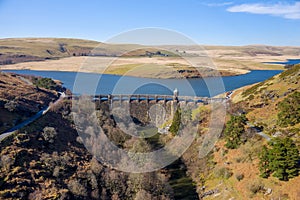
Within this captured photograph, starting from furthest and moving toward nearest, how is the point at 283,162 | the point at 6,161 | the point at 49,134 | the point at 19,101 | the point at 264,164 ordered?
the point at 19,101, the point at 49,134, the point at 6,161, the point at 264,164, the point at 283,162

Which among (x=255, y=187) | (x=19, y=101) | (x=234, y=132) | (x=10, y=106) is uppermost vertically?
(x=10, y=106)

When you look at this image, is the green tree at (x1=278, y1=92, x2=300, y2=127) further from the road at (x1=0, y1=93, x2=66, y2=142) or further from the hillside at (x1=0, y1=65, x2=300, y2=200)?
the road at (x1=0, y1=93, x2=66, y2=142)

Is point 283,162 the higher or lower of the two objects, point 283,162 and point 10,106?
the lower

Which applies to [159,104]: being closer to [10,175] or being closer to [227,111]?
[227,111]

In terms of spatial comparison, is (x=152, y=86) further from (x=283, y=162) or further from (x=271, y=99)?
(x=283, y=162)

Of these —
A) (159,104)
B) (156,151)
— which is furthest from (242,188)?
(159,104)

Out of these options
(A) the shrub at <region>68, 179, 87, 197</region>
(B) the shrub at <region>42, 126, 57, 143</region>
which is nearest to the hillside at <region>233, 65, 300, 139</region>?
(A) the shrub at <region>68, 179, 87, 197</region>

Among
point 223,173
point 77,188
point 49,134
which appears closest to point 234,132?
point 223,173

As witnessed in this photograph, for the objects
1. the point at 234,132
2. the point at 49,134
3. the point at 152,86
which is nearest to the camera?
the point at 234,132
